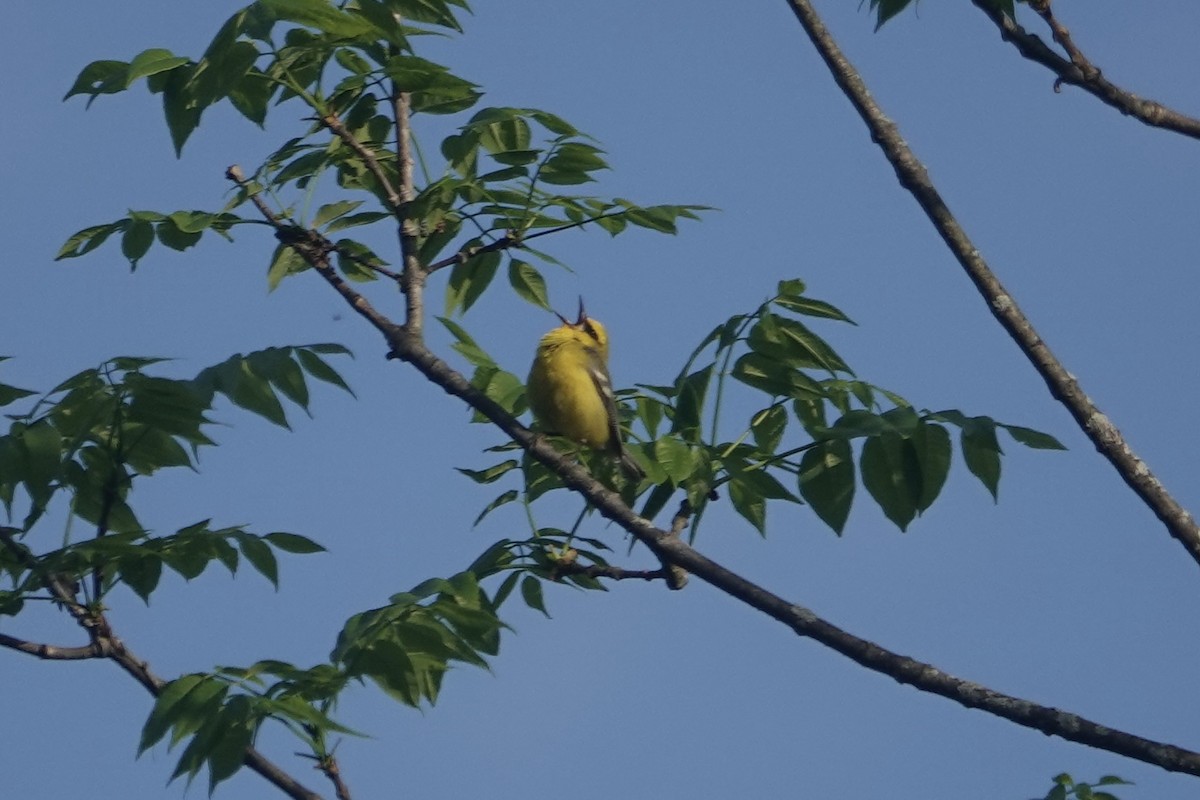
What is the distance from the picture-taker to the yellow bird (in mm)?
6238

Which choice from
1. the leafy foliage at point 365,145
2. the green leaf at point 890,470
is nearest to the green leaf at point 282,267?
the leafy foliage at point 365,145

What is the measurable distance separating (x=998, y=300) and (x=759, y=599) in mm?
1095

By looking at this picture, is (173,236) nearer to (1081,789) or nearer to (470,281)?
(470,281)

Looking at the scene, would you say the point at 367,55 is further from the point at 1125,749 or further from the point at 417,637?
the point at 1125,749

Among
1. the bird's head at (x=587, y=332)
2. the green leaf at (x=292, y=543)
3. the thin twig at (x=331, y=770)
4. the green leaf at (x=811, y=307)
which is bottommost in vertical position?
the thin twig at (x=331, y=770)

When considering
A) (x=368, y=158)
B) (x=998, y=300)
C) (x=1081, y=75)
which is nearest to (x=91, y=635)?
(x=368, y=158)

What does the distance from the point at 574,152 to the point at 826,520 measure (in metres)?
1.63

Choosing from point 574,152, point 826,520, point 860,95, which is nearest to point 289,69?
point 574,152

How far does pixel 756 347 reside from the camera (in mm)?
4812

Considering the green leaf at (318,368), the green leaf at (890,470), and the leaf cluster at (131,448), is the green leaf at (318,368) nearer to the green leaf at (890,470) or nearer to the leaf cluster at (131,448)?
the leaf cluster at (131,448)

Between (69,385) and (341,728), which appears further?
(69,385)

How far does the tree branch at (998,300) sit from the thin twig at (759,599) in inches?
22.0

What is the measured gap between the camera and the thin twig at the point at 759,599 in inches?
142

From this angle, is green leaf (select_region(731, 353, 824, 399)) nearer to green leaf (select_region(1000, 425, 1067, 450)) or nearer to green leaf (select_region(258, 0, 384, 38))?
green leaf (select_region(1000, 425, 1067, 450))
